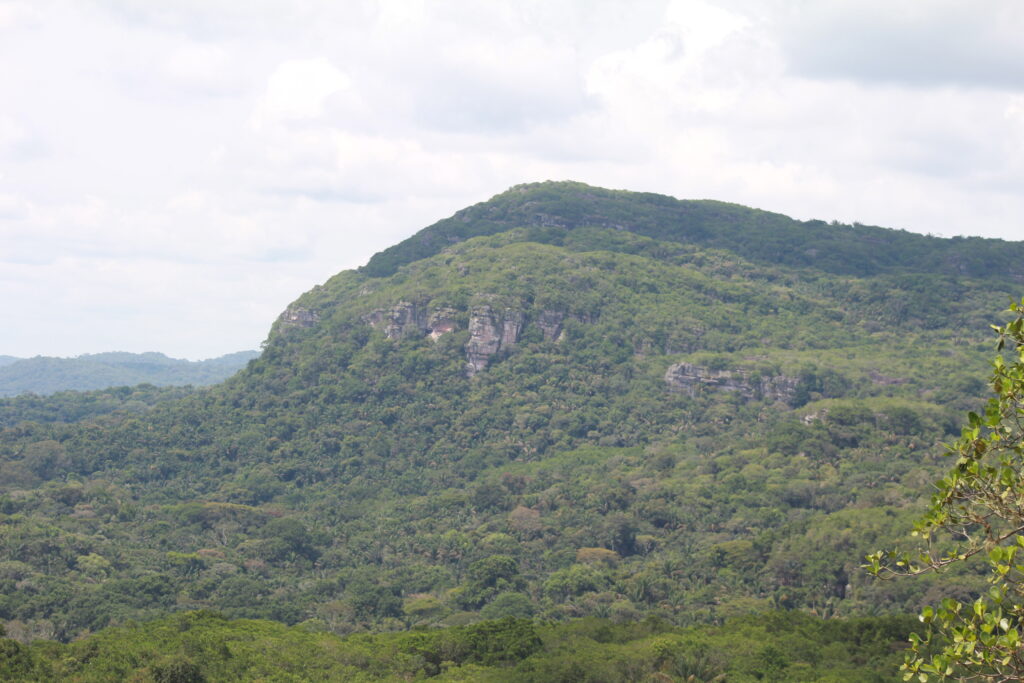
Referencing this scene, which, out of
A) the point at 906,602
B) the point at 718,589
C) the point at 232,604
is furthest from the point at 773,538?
the point at 232,604

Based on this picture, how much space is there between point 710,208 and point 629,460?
3266 inches

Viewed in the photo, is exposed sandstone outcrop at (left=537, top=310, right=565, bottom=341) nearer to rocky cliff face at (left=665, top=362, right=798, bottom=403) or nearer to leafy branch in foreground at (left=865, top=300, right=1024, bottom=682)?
rocky cliff face at (left=665, top=362, right=798, bottom=403)

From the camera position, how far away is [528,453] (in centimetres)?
11681

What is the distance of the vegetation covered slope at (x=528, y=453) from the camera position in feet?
246

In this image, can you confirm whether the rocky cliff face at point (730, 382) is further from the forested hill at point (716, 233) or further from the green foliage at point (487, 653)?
the green foliage at point (487, 653)

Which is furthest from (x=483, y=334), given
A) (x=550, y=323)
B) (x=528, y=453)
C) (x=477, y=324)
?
(x=528, y=453)

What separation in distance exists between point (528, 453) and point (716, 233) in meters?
68.7

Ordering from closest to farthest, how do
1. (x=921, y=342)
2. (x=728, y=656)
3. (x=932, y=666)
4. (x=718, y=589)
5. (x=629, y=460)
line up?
(x=932, y=666), (x=728, y=656), (x=718, y=589), (x=629, y=460), (x=921, y=342)

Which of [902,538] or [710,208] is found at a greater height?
[710,208]

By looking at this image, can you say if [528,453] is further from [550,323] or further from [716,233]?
[716,233]

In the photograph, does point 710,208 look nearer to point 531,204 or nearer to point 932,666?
point 531,204

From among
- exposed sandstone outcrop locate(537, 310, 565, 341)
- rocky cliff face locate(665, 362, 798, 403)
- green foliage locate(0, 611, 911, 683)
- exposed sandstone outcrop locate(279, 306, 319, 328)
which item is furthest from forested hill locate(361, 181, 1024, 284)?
green foliage locate(0, 611, 911, 683)

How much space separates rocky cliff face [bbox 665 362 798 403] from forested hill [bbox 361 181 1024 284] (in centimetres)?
4052

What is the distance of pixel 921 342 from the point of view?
128750 millimetres
